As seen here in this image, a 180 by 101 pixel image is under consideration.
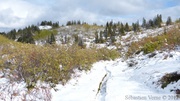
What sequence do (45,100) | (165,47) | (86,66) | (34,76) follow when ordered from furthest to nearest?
(86,66) → (165,47) → (34,76) → (45,100)

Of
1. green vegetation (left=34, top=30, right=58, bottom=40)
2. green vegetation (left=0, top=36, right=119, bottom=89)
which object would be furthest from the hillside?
green vegetation (left=34, top=30, right=58, bottom=40)

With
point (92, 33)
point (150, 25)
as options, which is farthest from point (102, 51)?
point (92, 33)

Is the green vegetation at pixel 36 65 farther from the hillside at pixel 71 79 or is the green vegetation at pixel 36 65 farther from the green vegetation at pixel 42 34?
the green vegetation at pixel 42 34

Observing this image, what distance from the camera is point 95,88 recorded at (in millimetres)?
12453

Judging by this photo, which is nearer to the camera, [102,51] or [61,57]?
[61,57]

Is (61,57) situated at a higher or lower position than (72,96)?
higher

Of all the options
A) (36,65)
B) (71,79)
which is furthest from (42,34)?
(36,65)

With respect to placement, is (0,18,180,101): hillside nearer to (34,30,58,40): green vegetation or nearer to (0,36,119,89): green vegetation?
(0,36,119,89): green vegetation

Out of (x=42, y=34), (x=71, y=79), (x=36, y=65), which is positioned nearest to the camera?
(x=36, y=65)

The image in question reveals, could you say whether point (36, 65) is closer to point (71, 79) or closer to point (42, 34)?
point (71, 79)

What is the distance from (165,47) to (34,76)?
1062cm

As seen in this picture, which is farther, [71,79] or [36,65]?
[71,79]

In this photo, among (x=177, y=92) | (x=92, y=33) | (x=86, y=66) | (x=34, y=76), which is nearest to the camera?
(x=177, y=92)

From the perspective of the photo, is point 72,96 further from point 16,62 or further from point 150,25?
point 150,25
